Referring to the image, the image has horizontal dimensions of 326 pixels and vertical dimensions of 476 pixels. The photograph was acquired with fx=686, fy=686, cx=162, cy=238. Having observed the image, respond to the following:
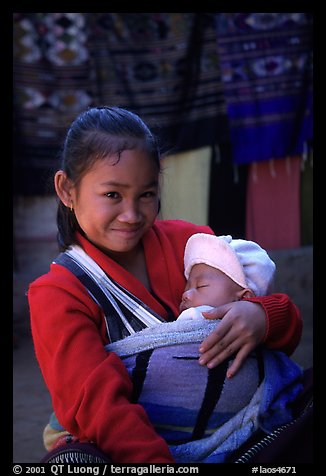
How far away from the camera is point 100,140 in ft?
6.31

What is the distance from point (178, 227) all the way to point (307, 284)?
2978mm

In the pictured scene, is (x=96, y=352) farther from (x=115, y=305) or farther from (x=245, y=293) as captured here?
(x=245, y=293)

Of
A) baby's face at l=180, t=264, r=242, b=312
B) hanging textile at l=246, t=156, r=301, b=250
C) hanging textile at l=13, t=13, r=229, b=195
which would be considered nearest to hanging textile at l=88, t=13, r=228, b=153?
hanging textile at l=13, t=13, r=229, b=195

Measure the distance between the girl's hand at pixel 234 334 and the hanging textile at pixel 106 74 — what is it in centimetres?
299

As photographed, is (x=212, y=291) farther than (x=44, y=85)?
No

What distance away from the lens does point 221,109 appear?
5000 mm

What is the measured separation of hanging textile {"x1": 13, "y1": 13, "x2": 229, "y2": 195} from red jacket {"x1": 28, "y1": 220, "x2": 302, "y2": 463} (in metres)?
2.87

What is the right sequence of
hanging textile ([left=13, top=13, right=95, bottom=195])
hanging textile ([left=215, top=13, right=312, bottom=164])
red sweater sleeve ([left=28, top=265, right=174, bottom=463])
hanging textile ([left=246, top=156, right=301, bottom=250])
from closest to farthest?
red sweater sleeve ([left=28, top=265, right=174, bottom=463]) → hanging textile ([left=13, top=13, right=95, bottom=195]) → hanging textile ([left=215, top=13, right=312, bottom=164]) → hanging textile ([left=246, top=156, right=301, bottom=250])

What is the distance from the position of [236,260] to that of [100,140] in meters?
0.52

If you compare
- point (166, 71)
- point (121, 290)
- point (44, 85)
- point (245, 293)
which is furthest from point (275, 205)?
point (121, 290)

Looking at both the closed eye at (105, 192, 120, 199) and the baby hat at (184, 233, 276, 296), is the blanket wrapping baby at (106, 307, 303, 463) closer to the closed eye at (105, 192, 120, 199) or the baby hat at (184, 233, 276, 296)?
the baby hat at (184, 233, 276, 296)

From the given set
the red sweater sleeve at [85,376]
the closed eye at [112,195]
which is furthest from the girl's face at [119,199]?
the red sweater sleeve at [85,376]

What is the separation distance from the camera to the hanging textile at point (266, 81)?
192 inches

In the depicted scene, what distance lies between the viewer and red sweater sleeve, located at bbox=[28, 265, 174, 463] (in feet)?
5.33
